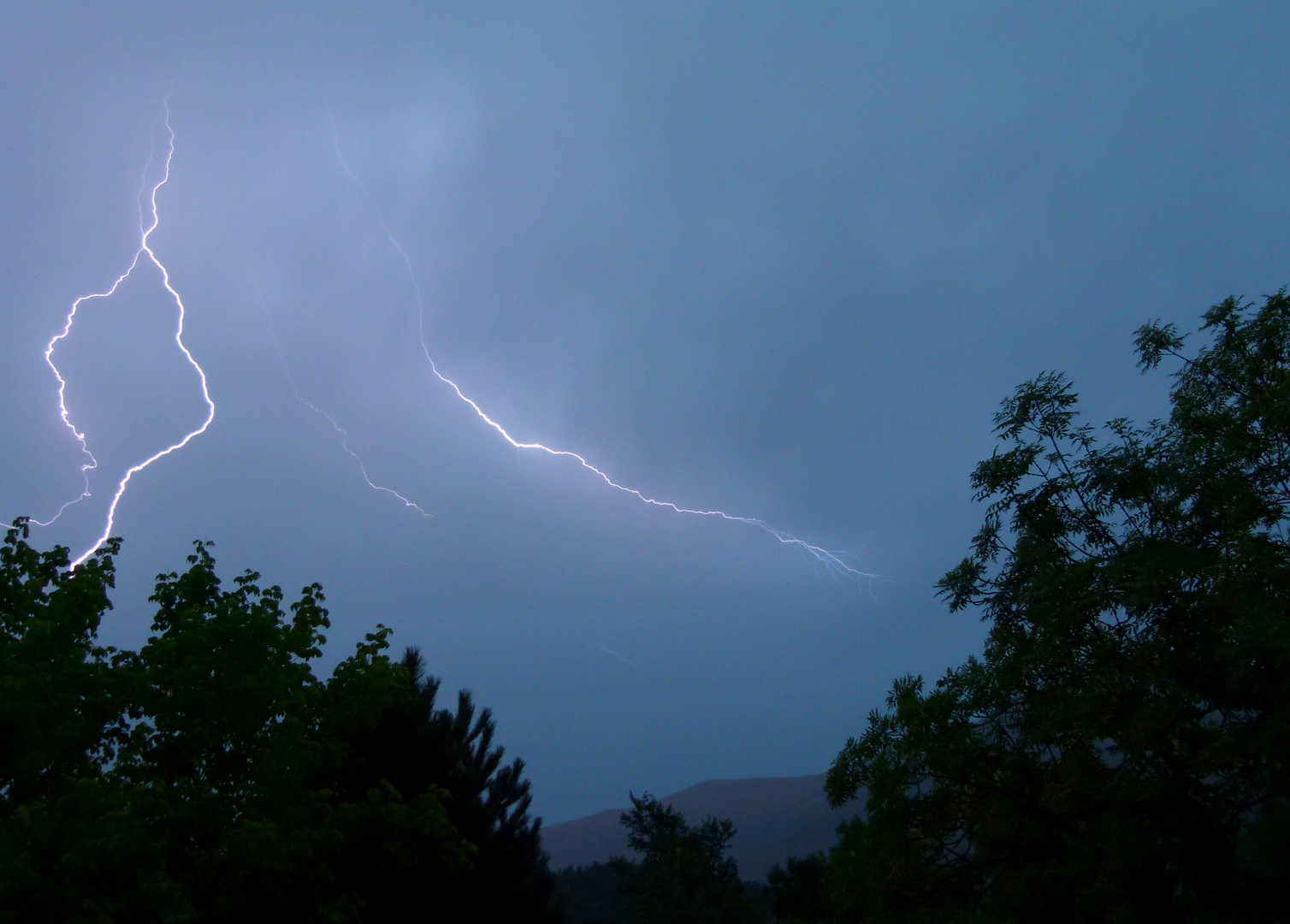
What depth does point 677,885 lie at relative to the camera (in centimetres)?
2780

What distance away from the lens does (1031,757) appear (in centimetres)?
707

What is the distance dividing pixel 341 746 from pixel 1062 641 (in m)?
8.97

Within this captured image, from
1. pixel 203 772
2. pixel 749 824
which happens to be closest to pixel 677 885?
pixel 203 772

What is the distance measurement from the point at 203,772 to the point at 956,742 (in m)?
8.70

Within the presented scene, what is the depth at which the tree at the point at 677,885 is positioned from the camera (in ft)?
89.5

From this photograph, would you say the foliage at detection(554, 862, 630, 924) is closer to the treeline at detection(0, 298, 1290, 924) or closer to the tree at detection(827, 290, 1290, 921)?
the treeline at detection(0, 298, 1290, 924)

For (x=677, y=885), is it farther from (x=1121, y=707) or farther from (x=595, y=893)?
(x=595, y=893)

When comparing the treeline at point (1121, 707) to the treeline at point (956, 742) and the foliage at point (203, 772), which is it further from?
the foliage at point (203, 772)

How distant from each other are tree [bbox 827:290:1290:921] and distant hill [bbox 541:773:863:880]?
105579mm

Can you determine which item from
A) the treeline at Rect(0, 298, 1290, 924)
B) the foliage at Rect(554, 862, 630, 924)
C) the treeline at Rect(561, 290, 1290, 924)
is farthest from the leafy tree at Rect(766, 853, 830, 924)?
the treeline at Rect(561, 290, 1290, 924)

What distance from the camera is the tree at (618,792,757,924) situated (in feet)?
89.5

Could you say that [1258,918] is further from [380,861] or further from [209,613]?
[209,613]

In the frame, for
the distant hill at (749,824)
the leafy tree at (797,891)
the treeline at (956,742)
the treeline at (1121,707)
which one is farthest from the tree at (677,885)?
the distant hill at (749,824)

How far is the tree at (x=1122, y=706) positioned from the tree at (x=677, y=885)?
71.1 feet
